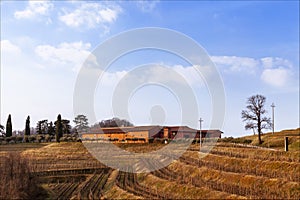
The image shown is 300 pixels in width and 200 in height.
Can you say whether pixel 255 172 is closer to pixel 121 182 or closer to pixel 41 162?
pixel 121 182

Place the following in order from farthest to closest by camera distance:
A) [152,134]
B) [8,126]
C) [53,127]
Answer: [53,127] < [8,126] < [152,134]

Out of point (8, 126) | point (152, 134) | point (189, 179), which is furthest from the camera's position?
point (8, 126)

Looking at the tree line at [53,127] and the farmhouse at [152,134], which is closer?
the farmhouse at [152,134]

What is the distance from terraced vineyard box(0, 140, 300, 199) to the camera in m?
20.5

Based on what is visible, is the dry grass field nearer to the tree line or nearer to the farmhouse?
the farmhouse

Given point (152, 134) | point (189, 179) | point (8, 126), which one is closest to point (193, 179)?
point (189, 179)

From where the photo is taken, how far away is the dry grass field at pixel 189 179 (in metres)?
20.5

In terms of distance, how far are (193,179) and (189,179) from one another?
33 centimetres

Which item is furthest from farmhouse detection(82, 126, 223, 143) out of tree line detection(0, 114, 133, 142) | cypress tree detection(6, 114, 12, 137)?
cypress tree detection(6, 114, 12, 137)

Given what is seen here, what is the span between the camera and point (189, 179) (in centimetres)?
2580

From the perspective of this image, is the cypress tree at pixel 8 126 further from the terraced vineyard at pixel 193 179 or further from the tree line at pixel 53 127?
the terraced vineyard at pixel 193 179

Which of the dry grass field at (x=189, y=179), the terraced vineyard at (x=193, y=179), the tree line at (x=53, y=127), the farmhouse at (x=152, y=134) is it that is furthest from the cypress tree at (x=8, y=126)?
the dry grass field at (x=189, y=179)

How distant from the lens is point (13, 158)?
95.9ft

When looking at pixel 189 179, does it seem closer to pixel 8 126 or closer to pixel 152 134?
pixel 152 134
